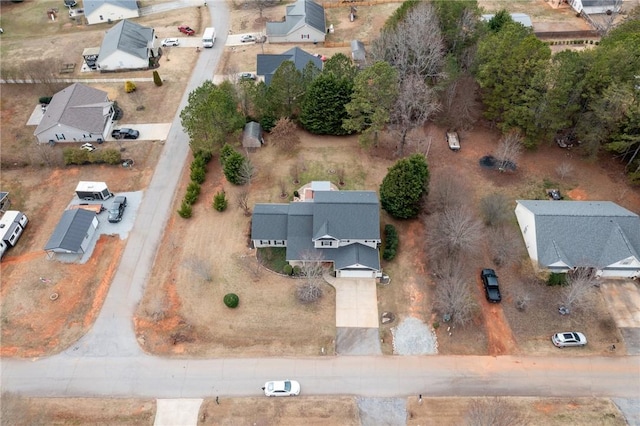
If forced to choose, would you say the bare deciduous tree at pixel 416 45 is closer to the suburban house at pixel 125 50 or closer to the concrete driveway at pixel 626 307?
the concrete driveway at pixel 626 307

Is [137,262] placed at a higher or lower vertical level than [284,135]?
lower

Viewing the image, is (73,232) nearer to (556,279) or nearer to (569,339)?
(556,279)

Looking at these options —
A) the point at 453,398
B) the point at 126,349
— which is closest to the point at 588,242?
the point at 453,398

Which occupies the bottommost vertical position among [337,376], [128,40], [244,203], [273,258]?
[337,376]

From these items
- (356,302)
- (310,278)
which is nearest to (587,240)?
(356,302)

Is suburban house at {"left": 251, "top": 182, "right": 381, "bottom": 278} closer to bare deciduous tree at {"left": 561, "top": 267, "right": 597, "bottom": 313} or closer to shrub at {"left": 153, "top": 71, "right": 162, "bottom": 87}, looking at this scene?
bare deciduous tree at {"left": 561, "top": 267, "right": 597, "bottom": 313}

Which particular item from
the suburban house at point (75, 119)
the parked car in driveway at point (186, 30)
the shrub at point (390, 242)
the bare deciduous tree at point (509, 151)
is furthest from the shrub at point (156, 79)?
the bare deciduous tree at point (509, 151)

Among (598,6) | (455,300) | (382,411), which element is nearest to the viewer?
(382,411)
